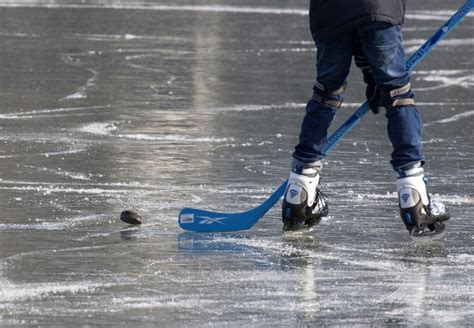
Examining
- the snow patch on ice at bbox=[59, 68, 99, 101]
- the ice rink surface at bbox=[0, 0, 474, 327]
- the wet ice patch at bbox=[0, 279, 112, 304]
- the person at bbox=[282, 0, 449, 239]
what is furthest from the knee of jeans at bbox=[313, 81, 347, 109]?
the snow patch on ice at bbox=[59, 68, 99, 101]

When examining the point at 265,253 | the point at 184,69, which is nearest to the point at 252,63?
the point at 184,69

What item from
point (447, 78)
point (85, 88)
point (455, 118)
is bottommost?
point (447, 78)

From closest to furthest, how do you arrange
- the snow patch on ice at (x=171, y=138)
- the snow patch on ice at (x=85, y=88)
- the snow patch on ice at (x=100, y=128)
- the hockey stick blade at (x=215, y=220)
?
the hockey stick blade at (x=215, y=220), the snow patch on ice at (x=171, y=138), the snow patch on ice at (x=100, y=128), the snow patch on ice at (x=85, y=88)

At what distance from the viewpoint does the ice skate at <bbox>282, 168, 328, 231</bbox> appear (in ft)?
22.1

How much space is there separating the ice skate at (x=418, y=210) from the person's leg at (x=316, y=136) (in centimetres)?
41

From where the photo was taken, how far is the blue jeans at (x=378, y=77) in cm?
655

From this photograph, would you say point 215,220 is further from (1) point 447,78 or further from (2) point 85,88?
(1) point 447,78

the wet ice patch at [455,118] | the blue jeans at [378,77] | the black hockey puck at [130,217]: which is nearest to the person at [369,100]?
the blue jeans at [378,77]

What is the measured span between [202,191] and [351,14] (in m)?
1.58

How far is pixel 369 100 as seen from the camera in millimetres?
6844

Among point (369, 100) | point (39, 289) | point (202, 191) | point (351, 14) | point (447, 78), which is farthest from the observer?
point (447, 78)

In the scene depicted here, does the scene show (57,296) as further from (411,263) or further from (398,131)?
(398,131)

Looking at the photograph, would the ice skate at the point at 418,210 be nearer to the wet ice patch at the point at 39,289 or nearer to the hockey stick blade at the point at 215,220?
the hockey stick blade at the point at 215,220

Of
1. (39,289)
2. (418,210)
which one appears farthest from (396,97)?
(39,289)
